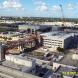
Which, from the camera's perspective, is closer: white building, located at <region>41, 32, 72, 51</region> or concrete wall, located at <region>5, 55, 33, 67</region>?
concrete wall, located at <region>5, 55, 33, 67</region>

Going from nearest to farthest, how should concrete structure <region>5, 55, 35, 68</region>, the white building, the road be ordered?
the road
concrete structure <region>5, 55, 35, 68</region>
the white building

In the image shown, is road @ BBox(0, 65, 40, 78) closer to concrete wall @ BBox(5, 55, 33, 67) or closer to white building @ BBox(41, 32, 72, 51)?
concrete wall @ BBox(5, 55, 33, 67)

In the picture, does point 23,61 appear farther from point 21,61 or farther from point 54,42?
point 54,42

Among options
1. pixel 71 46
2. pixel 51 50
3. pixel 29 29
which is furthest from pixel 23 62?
pixel 29 29

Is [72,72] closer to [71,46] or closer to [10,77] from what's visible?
Answer: [10,77]

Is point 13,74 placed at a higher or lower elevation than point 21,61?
lower

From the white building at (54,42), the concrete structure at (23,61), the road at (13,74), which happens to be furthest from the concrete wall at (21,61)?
the white building at (54,42)

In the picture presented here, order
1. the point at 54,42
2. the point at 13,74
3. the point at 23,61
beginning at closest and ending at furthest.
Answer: the point at 13,74
the point at 23,61
the point at 54,42

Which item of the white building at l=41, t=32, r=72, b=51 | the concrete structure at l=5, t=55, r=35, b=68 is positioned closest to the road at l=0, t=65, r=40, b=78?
the concrete structure at l=5, t=55, r=35, b=68

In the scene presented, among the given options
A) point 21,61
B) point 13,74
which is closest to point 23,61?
point 21,61

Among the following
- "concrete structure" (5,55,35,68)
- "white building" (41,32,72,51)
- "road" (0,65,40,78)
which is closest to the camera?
"road" (0,65,40,78)

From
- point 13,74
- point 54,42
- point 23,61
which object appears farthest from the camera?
point 54,42
